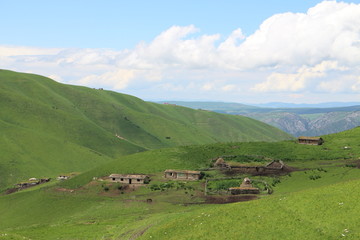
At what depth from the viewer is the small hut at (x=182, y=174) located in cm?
9856

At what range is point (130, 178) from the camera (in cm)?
9975

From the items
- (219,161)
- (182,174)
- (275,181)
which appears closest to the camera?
(275,181)

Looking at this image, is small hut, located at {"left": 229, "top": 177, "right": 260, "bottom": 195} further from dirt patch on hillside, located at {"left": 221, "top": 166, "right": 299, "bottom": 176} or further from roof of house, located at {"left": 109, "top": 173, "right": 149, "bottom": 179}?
roof of house, located at {"left": 109, "top": 173, "right": 149, "bottom": 179}

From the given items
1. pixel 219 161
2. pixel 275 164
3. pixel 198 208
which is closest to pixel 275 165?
pixel 275 164

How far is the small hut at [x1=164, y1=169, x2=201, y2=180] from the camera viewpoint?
323ft

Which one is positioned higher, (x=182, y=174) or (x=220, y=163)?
(x=220, y=163)

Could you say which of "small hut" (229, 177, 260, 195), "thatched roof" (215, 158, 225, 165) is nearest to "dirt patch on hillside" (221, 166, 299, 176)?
"thatched roof" (215, 158, 225, 165)

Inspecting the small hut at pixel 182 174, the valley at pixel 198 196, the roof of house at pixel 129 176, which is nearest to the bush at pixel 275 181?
the valley at pixel 198 196

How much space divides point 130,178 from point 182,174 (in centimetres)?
1473

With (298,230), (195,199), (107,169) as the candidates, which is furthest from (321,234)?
(107,169)

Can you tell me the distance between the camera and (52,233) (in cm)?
6256

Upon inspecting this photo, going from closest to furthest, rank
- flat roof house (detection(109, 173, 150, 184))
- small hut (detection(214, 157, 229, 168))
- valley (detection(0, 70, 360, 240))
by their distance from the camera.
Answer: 1. valley (detection(0, 70, 360, 240))
2. flat roof house (detection(109, 173, 150, 184))
3. small hut (detection(214, 157, 229, 168))

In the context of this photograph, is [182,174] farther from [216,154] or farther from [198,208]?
[198,208]

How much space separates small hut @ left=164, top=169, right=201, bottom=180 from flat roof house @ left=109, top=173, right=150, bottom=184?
6.26 m
